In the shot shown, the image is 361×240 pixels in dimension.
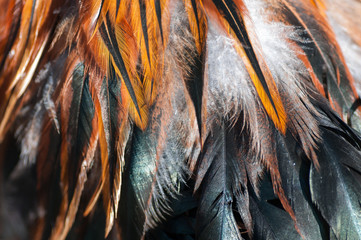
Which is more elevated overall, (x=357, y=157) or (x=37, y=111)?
(x=37, y=111)

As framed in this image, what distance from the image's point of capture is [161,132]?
0.81 meters

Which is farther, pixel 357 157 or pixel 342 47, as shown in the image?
pixel 342 47

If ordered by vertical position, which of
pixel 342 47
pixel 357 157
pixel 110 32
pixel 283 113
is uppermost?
pixel 110 32

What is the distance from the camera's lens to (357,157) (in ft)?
2.64

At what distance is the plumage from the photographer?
793 mm

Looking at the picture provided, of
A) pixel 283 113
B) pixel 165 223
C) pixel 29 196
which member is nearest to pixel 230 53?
pixel 283 113

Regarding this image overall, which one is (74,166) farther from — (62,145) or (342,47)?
(342,47)

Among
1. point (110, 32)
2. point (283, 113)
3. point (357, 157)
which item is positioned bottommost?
point (357, 157)

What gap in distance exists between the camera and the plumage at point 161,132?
79 cm

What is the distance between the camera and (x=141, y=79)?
0.84 m

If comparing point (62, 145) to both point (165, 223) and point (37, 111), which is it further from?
point (165, 223)

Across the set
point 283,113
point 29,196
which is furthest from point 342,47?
point 29,196

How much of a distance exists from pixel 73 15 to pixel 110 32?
10 cm

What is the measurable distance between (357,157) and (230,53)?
0.38m
